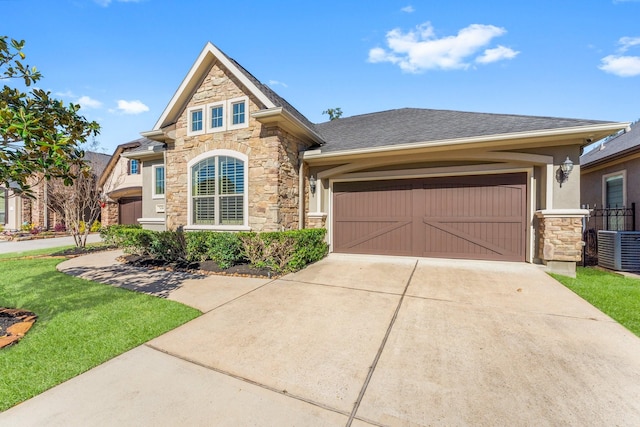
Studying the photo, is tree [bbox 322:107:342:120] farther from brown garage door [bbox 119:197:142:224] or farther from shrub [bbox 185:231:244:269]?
shrub [bbox 185:231:244:269]

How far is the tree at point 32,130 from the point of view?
8.97 ft

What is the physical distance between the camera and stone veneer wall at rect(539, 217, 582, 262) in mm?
5992

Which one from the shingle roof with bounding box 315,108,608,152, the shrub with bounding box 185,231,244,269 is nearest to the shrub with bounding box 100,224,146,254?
the shrub with bounding box 185,231,244,269

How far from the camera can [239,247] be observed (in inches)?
263

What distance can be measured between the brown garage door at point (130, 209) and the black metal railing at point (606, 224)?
19.4 m

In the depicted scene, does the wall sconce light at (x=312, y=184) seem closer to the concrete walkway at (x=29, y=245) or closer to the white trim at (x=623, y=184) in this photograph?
the white trim at (x=623, y=184)

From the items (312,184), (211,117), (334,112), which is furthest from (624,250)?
(334,112)

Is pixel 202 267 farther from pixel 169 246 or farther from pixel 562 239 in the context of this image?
pixel 562 239

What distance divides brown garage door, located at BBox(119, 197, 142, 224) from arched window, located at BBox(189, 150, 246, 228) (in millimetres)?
9046

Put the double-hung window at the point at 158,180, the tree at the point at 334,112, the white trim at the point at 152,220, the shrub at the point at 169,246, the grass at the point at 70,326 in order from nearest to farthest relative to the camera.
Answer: the grass at the point at 70,326 → the shrub at the point at 169,246 → the white trim at the point at 152,220 → the double-hung window at the point at 158,180 → the tree at the point at 334,112

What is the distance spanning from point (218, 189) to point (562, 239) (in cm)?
903

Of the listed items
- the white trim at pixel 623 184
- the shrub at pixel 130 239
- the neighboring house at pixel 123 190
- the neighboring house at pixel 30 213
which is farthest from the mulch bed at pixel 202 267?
the neighboring house at pixel 30 213

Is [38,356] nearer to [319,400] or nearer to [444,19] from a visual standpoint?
[319,400]

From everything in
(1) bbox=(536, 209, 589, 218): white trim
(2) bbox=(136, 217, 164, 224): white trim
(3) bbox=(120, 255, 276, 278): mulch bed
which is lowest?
(3) bbox=(120, 255, 276, 278): mulch bed
